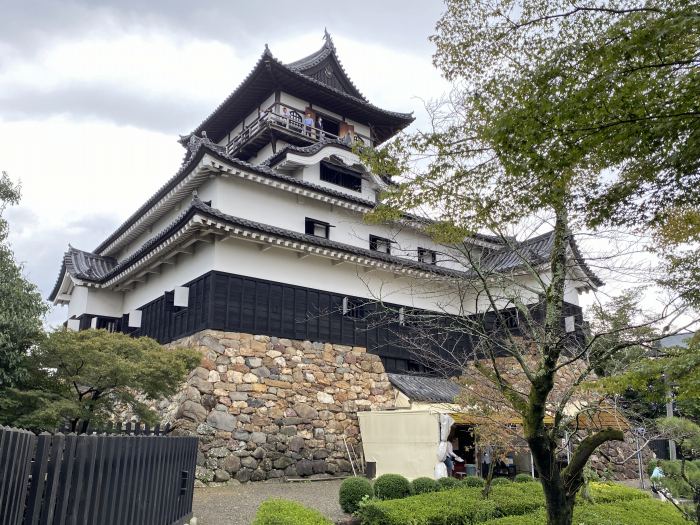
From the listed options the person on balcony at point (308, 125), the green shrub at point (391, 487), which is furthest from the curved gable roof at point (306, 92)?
the green shrub at point (391, 487)

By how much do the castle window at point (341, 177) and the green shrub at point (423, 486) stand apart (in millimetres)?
13368

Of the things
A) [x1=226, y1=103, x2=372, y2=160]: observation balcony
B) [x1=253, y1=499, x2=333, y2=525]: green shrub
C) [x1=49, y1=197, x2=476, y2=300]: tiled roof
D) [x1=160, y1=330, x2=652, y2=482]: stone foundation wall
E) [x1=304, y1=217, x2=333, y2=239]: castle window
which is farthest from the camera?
[x1=226, y1=103, x2=372, y2=160]: observation balcony

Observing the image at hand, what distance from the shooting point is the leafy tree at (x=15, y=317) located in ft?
40.2

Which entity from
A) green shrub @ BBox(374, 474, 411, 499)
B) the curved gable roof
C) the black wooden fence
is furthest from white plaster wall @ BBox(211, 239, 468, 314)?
the curved gable roof

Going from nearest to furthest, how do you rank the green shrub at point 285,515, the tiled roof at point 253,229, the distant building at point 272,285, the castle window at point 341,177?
the green shrub at point 285,515, the tiled roof at point 253,229, the distant building at point 272,285, the castle window at point 341,177

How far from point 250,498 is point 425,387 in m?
9.26

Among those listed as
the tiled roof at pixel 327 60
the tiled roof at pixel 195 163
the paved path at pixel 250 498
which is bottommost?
the paved path at pixel 250 498

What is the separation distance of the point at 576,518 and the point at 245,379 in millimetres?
10037

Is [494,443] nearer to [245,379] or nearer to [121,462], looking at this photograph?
[245,379]

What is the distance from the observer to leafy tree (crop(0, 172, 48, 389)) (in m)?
12.2

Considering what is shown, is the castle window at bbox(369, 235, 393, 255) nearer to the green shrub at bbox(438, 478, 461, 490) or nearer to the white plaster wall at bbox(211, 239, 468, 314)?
the white plaster wall at bbox(211, 239, 468, 314)

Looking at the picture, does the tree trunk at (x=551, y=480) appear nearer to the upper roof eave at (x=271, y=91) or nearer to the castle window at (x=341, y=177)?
the castle window at (x=341, y=177)

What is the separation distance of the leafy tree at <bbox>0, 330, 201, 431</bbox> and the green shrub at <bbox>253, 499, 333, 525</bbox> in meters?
5.66

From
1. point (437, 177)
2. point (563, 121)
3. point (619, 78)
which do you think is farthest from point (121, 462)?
point (619, 78)
